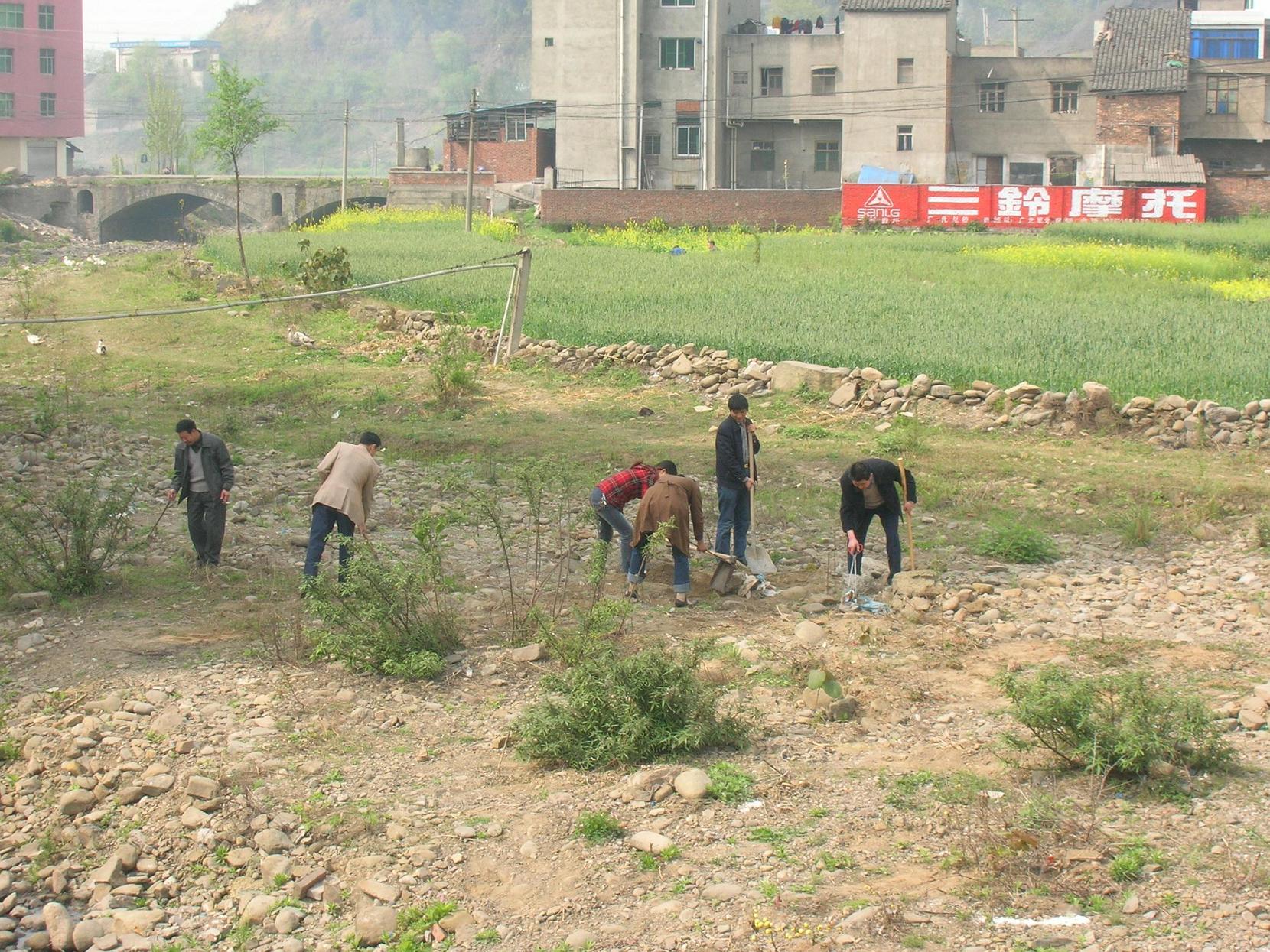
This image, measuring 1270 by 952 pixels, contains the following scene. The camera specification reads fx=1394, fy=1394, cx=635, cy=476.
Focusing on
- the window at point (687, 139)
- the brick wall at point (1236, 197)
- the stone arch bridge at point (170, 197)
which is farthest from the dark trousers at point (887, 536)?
the stone arch bridge at point (170, 197)

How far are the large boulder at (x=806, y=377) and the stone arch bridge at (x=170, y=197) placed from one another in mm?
49653

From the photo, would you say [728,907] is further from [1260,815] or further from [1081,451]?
[1081,451]

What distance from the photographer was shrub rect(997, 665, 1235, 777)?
6.70 m

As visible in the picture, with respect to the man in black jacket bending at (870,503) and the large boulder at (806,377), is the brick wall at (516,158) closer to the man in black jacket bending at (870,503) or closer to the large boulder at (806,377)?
the large boulder at (806,377)

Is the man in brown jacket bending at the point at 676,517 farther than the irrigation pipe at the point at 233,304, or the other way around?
the irrigation pipe at the point at 233,304

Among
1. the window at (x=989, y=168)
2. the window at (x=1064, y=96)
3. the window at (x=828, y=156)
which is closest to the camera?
the window at (x=1064, y=96)

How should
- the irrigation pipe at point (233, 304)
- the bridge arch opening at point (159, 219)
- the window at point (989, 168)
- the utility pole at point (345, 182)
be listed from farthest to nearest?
the bridge arch opening at point (159, 219), the utility pole at point (345, 182), the window at point (989, 168), the irrigation pipe at point (233, 304)

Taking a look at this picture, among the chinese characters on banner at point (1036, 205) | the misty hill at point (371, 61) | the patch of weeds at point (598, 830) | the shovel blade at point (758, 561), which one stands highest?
the misty hill at point (371, 61)

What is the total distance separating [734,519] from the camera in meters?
11.0

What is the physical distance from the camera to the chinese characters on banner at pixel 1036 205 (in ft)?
146

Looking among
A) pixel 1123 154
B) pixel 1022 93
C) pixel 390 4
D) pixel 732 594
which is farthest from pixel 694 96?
pixel 390 4

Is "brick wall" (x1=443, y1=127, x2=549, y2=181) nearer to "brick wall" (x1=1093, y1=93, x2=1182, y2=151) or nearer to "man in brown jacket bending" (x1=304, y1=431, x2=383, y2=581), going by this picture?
"brick wall" (x1=1093, y1=93, x2=1182, y2=151)

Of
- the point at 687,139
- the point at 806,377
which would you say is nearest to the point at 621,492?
the point at 806,377

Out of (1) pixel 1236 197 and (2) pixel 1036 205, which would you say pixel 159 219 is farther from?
(1) pixel 1236 197
